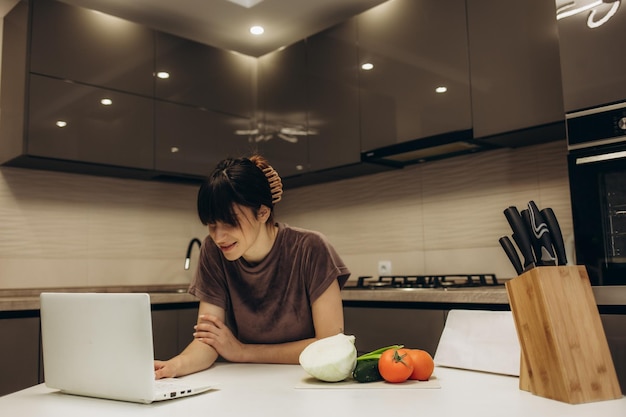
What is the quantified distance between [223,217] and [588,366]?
940mm

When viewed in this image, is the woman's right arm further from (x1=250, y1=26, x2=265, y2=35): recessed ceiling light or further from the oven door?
(x1=250, y1=26, x2=265, y2=35): recessed ceiling light

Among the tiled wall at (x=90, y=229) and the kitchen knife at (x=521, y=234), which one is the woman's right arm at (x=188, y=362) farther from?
the tiled wall at (x=90, y=229)

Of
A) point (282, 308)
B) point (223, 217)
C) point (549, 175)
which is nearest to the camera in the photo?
point (223, 217)

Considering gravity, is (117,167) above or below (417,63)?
below

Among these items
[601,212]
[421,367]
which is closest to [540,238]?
[421,367]

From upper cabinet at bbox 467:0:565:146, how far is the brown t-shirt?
4.09 feet

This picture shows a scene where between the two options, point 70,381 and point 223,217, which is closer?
point 70,381

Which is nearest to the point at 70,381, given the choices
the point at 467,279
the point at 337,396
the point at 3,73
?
the point at 337,396

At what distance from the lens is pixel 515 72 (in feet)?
8.53

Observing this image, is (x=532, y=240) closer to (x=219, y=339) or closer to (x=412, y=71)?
(x=219, y=339)

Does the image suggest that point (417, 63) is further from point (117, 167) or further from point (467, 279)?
point (117, 167)

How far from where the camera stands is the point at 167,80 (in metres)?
3.52

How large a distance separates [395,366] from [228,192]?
2.22 ft

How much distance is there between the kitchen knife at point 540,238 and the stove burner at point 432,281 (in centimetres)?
157
